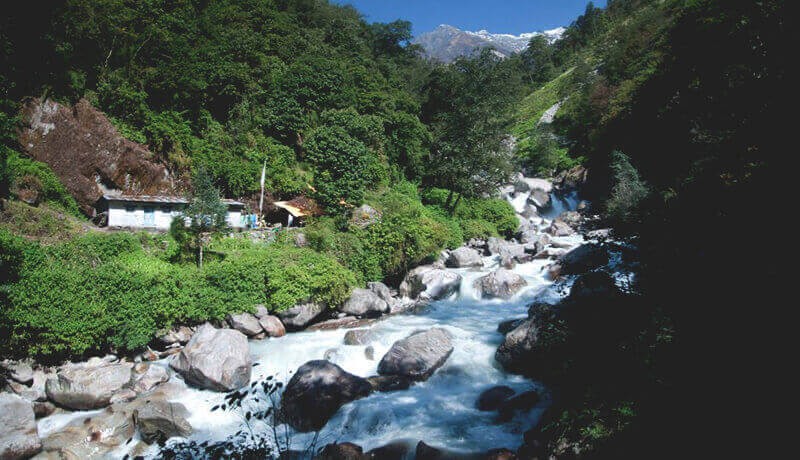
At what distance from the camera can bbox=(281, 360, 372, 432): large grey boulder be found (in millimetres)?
8422

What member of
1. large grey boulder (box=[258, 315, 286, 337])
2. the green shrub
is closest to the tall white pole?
the green shrub

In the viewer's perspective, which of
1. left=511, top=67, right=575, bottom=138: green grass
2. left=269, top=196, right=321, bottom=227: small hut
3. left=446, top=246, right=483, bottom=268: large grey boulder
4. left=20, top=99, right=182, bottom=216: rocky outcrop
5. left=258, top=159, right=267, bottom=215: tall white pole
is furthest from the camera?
left=511, top=67, right=575, bottom=138: green grass

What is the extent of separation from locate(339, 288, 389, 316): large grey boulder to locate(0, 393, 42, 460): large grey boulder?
9.02 meters

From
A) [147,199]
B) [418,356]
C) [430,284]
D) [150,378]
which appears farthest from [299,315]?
[147,199]

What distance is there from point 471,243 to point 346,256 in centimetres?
1146

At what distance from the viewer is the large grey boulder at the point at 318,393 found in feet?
27.6

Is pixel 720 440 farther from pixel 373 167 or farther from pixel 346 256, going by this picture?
pixel 373 167

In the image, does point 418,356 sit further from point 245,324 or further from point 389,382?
point 245,324

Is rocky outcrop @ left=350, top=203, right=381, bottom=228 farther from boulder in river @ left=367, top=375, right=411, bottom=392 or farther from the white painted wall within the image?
boulder in river @ left=367, top=375, right=411, bottom=392

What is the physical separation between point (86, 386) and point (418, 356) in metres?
8.31

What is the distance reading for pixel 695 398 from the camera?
5020 millimetres

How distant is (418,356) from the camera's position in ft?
34.9

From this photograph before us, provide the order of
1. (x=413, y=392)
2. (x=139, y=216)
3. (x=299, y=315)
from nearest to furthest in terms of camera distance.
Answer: (x=413, y=392) < (x=299, y=315) < (x=139, y=216)

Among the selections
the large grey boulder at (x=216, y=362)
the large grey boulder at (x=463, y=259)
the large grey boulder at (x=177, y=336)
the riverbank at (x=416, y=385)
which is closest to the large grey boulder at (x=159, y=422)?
the riverbank at (x=416, y=385)
